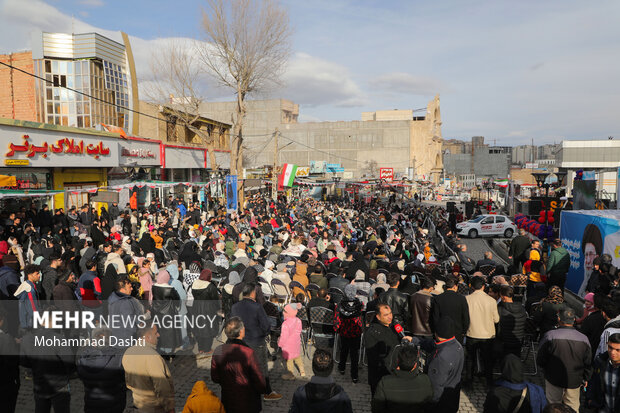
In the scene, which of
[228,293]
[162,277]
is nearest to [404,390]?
[162,277]

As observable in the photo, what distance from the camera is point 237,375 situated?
13.3ft

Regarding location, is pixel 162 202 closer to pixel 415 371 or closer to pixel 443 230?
pixel 443 230

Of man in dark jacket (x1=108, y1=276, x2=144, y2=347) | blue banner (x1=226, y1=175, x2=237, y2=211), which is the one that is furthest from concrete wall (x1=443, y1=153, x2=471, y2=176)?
man in dark jacket (x1=108, y1=276, x2=144, y2=347)

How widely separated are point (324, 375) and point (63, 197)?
61.8ft

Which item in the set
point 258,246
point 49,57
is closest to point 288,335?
point 258,246

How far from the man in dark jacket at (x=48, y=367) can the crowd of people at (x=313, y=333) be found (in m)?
0.01

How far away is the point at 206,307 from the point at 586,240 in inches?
371

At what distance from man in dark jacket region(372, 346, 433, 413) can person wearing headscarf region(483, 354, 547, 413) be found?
2.13 ft

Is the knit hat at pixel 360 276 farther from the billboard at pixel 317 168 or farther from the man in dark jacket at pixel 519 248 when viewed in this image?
the billboard at pixel 317 168

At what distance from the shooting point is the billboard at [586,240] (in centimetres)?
922

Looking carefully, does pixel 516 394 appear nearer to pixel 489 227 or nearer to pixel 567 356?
pixel 567 356

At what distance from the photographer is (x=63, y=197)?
18.3m

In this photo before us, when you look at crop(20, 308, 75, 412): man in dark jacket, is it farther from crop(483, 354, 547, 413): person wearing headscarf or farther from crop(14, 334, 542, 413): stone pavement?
crop(483, 354, 547, 413): person wearing headscarf

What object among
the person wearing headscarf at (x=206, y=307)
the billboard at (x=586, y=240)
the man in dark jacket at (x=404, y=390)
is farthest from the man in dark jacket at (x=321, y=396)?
the billboard at (x=586, y=240)
